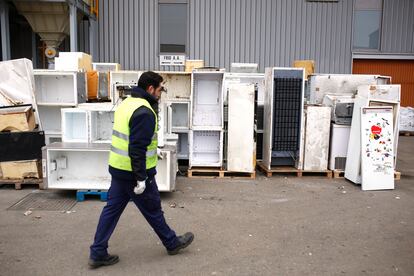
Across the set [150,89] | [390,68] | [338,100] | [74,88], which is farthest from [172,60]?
[150,89]

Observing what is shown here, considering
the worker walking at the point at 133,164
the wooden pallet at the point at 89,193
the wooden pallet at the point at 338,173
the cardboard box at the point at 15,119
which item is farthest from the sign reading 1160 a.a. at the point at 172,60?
the worker walking at the point at 133,164

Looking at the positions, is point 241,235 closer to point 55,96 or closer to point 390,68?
point 55,96

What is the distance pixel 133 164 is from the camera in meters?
3.56

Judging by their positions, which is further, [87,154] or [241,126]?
[241,126]

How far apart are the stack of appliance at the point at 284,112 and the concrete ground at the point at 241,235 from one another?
1.07 metres

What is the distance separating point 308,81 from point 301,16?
5.74 meters

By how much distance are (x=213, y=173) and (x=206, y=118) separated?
1.02 m

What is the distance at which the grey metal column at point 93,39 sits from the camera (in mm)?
13078

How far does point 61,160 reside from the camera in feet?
20.1

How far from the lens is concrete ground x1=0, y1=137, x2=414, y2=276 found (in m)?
3.90

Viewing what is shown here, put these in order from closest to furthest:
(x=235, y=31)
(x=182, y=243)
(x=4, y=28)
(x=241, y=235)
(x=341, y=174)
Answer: (x=182, y=243), (x=241, y=235), (x=341, y=174), (x=4, y=28), (x=235, y=31)

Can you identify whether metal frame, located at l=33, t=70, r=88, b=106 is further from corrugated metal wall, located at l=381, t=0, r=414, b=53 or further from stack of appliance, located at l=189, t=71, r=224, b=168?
corrugated metal wall, located at l=381, t=0, r=414, b=53

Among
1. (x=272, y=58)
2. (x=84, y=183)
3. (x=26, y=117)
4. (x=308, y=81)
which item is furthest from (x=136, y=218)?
(x=272, y=58)

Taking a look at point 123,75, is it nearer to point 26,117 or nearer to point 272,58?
point 26,117
